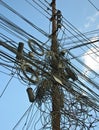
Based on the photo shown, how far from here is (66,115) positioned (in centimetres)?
1051

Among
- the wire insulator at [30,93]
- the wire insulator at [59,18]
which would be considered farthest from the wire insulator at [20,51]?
the wire insulator at [59,18]

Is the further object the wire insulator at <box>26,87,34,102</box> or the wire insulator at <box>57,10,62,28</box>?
the wire insulator at <box>57,10,62,28</box>

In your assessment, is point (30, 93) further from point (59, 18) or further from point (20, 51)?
point (59, 18)

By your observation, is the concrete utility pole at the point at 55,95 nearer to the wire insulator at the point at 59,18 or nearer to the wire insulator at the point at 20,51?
the wire insulator at the point at 59,18

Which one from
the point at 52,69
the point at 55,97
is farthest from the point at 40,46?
the point at 55,97

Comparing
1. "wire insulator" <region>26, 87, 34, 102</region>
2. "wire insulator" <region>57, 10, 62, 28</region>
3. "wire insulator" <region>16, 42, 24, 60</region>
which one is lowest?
"wire insulator" <region>26, 87, 34, 102</region>

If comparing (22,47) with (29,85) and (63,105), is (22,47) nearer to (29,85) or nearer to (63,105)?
(29,85)

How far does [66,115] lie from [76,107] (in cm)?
44

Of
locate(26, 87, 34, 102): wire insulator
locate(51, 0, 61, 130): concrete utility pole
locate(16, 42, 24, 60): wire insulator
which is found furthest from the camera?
locate(51, 0, 61, 130): concrete utility pole

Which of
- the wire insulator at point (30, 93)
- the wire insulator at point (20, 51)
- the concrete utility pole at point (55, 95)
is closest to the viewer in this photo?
the wire insulator at point (20, 51)

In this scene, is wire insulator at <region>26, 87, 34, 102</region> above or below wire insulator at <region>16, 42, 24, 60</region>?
below

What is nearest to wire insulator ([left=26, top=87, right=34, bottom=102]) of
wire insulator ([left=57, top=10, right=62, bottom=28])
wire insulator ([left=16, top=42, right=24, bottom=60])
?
wire insulator ([left=16, top=42, right=24, bottom=60])

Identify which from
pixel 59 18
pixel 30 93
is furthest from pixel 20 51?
pixel 59 18

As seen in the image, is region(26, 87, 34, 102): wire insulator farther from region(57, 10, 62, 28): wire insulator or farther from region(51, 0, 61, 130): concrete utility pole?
region(57, 10, 62, 28): wire insulator
